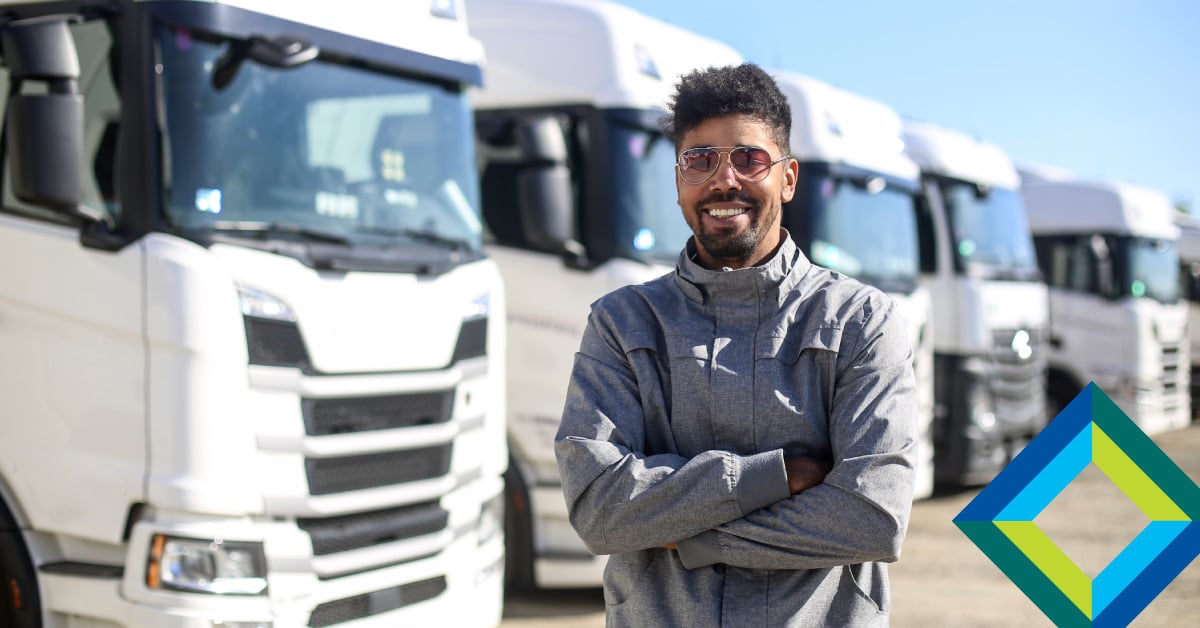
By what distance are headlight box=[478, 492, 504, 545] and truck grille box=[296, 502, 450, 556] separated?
1.17 ft

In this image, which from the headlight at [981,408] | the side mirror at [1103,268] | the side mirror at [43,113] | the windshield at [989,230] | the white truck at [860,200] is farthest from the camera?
the side mirror at [1103,268]

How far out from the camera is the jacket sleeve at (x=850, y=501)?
2.15m

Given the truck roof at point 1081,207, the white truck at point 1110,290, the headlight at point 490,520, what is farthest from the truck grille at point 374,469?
the truck roof at point 1081,207

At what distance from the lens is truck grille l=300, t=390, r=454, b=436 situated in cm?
436

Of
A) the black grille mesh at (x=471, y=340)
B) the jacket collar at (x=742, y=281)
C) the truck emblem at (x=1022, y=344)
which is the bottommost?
the truck emblem at (x=1022, y=344)

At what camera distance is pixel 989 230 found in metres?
11.2

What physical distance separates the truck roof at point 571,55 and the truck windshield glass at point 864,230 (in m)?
2.07

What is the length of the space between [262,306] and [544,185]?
6.69 ft

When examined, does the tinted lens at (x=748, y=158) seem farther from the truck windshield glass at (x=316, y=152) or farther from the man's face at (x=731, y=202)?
the truck windshield glass at (x=316, y=152)

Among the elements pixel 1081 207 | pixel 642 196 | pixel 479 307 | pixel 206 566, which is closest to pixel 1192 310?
pixel 1081 207

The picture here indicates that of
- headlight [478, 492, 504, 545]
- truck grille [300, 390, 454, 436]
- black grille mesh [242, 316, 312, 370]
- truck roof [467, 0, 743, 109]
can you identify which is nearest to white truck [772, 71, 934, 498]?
truck roof [467, 0, 743, 109]

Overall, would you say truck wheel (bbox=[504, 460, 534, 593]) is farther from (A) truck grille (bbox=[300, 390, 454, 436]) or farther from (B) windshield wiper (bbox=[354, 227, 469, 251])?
(B) windshield wiper (bbox=[354, 227, 469, 251])

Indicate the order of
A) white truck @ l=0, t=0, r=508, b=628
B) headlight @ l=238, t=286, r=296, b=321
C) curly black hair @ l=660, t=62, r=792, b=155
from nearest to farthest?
1. curly black hair @ l=660, t=62, r=792, b=155
2. white truck @ l=0, t=0, r=508, b=628
3. headlight @ l=238, t=286, r=296, b=321

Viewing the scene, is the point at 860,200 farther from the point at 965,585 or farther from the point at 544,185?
the point at 544,185
